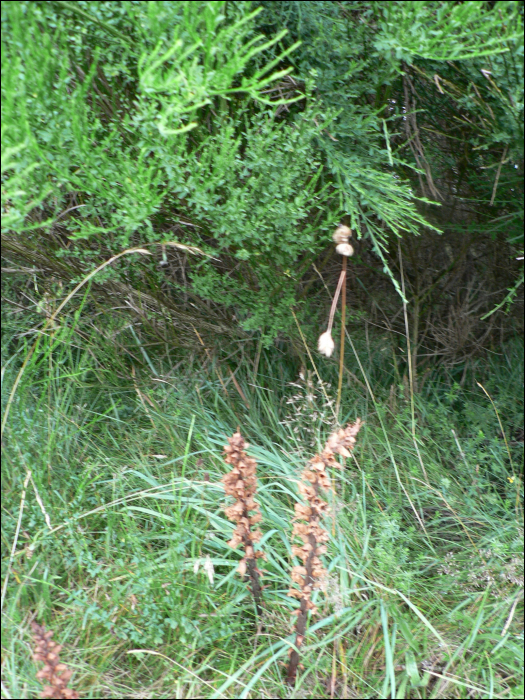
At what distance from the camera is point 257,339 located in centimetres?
287

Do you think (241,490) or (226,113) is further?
(226,113)

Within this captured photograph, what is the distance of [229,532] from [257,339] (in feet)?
3.44

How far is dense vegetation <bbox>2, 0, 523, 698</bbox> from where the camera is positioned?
176cm

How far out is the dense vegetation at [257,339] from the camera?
1.76 meters

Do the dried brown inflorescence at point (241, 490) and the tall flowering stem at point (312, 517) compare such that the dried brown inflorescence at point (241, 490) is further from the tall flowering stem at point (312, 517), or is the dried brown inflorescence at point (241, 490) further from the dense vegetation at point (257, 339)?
the dense vegetation at point (257, 339)

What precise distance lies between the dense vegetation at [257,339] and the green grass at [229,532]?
0.01 m

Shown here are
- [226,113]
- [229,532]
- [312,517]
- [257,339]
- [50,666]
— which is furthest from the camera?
[257,339]

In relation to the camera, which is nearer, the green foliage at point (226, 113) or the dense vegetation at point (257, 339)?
the green foliage at point (226, 113)

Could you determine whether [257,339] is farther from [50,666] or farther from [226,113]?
[50,666]

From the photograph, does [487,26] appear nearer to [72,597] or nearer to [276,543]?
[276,543]

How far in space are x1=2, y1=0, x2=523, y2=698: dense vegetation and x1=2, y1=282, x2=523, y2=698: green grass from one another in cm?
1

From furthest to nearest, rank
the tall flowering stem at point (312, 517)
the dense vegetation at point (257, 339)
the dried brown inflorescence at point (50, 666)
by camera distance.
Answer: the dense vegetation at point (257, 339) → the tall flowering stem at point (312, 517) → the dried brown inflorescence at point (50, 666)

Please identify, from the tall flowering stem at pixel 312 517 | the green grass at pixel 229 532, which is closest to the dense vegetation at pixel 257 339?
the green grass at pixel 229 532

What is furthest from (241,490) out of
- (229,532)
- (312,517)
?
(229,532)
